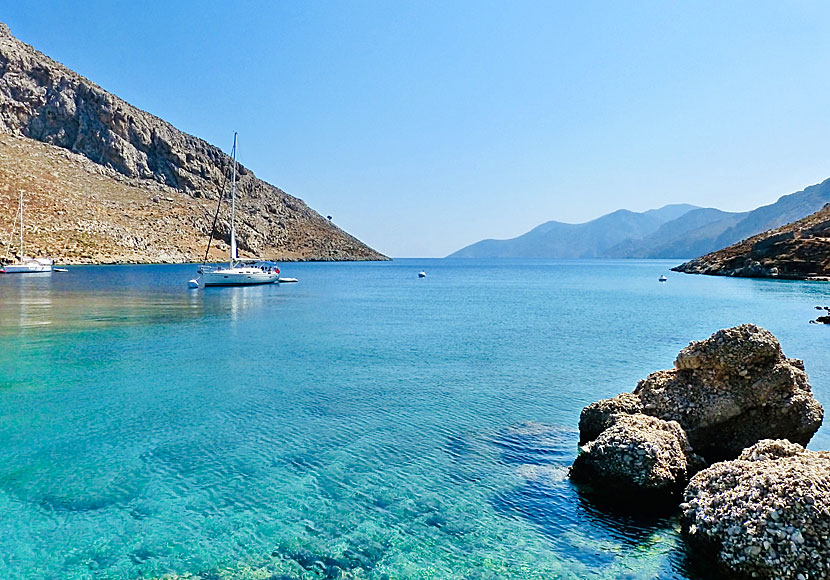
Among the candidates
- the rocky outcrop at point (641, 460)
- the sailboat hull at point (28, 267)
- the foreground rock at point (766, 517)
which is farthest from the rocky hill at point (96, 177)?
the foreground rock at point (766, 517)

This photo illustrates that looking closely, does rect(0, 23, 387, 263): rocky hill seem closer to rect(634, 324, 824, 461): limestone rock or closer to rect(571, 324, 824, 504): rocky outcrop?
rect(571, 324, 824, 504): rocky outcrop

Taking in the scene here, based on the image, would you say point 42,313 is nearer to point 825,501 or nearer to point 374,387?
point 374,387

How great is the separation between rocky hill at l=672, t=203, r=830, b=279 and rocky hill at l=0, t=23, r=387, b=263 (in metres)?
106

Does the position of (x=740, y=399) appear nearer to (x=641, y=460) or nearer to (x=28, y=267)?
(x=641, y=460)

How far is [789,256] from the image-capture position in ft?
292

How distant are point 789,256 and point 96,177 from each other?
163 m

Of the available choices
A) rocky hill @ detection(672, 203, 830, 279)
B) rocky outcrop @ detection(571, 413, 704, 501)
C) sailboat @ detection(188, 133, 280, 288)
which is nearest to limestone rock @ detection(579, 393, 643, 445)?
rocky outcrop @ detection(571, 413, 704, 501)

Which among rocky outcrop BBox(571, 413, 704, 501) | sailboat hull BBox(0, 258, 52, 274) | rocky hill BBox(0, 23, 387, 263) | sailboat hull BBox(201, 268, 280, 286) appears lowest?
rocky outcrop BBox(571, 413, 704, 501)

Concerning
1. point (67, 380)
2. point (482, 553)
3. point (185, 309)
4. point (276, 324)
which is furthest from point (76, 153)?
point (482, 553)

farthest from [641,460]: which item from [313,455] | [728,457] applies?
[313,455]

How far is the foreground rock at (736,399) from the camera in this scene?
35.8 feet

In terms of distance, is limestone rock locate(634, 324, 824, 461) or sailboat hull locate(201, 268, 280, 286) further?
sailboat hull locate(201, 268, 280, 286)

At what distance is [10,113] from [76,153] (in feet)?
56.4

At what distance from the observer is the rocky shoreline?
22.2ft
